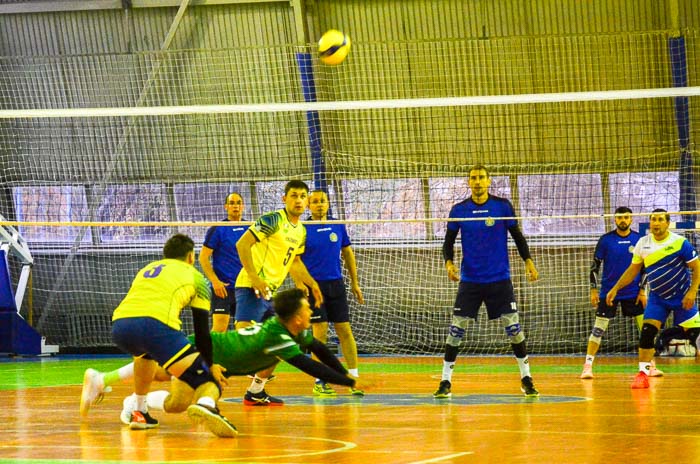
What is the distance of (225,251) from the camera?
1298cm

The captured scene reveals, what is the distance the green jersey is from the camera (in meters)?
7.77

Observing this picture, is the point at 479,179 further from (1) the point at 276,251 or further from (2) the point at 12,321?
(2) the point at 12,321

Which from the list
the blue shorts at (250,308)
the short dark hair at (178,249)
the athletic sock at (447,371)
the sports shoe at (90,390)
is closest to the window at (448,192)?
the athletic sock at (447,371)

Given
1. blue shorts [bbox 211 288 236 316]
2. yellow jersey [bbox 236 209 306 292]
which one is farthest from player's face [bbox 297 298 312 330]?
blue shorts [bbox 211 288 236 316]

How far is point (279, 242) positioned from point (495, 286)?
206 cm

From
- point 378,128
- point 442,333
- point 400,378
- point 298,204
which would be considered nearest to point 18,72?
point 378,128

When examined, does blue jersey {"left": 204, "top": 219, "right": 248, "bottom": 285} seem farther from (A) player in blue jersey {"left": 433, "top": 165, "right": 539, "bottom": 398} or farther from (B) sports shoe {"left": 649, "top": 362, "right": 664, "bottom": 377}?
(B) sports shoe {"left": 649, "top": 362, "right": 664, "bottom": 377}

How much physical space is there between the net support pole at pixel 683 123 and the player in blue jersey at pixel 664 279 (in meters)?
6.25

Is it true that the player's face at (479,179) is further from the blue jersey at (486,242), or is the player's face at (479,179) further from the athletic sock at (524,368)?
the athletic sock at (524,368)

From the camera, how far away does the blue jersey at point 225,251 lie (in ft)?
41.7

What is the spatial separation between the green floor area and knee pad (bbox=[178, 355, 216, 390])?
583 cm

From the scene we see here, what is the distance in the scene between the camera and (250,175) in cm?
2038

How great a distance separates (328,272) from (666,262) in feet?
11.9

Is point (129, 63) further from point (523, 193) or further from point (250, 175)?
point (523, 193)
